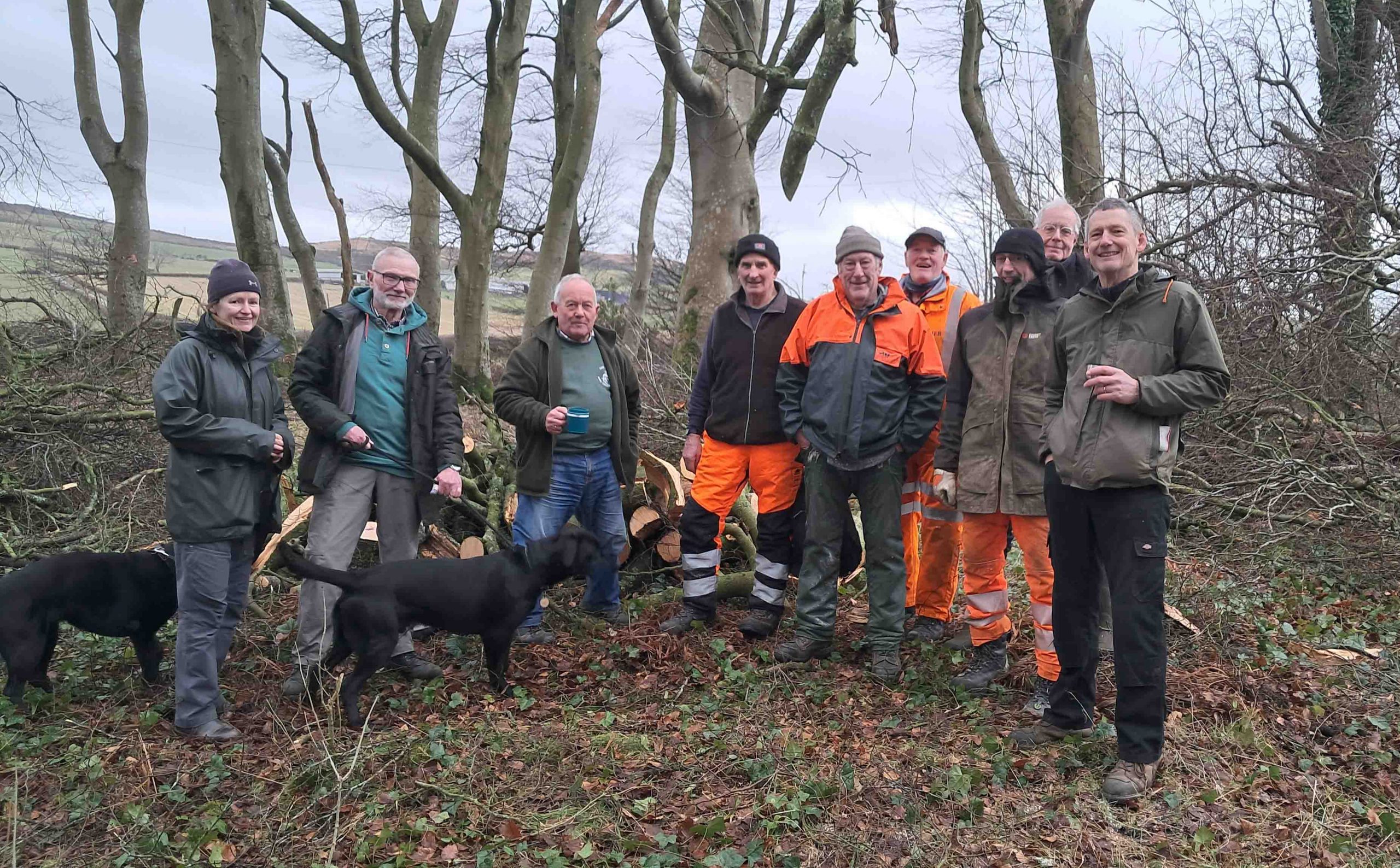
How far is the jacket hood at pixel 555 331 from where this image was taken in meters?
5.23

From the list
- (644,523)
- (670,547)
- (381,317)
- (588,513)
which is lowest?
(670,547)

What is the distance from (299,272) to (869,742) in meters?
14.2

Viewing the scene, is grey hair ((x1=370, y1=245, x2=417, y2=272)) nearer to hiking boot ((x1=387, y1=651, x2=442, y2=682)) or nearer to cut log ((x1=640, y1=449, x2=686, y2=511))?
hiking boot ((x1=387, y1=651, x2=442, y2=682))

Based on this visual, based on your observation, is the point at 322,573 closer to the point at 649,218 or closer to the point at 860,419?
the point at 860,419

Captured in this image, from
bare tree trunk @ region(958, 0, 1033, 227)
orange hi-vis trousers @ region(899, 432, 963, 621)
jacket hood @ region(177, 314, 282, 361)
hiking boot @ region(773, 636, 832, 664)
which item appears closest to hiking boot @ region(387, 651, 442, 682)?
jacket hood @ region(177, 314, 282, 361)

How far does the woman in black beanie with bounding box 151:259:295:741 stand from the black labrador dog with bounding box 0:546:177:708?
335 millimetres

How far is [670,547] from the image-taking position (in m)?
6.05

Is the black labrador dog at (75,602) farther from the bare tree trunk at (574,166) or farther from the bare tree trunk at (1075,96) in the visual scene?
the bare tree trunk at (1075,96)

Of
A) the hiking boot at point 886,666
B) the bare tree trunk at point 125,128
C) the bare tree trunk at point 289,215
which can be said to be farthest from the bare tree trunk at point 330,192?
the hiking boot at point 886,666

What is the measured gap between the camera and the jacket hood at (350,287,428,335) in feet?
14.8

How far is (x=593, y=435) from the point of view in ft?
17.0

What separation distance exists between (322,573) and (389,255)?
1.55m

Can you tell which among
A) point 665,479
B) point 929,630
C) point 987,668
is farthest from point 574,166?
point 987,668

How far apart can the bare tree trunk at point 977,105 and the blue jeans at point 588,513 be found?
952cm
